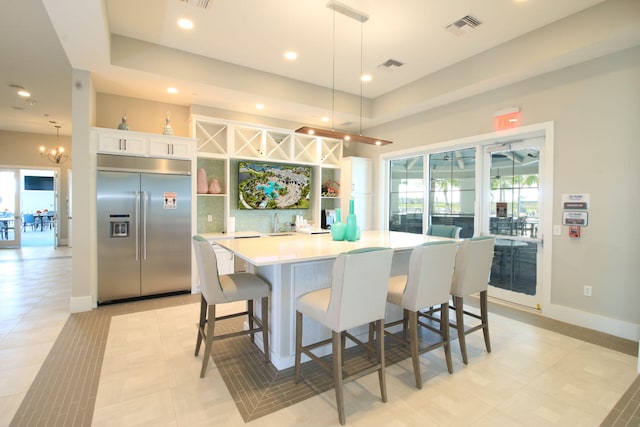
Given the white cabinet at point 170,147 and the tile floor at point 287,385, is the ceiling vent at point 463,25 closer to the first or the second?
the tile floor at point 287,385

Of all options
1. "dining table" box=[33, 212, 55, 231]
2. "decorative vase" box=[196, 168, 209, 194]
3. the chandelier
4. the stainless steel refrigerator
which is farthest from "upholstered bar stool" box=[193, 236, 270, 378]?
"dining table" box=[33, 212, 55, 231]

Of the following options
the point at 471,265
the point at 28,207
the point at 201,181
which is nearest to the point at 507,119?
the point at 471,265

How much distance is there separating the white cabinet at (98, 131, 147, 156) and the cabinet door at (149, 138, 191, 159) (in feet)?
0.35

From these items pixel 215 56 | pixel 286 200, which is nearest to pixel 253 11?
pixel 215 56

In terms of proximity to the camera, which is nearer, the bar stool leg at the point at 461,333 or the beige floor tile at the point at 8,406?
the beige floor tile at the point at 8,406

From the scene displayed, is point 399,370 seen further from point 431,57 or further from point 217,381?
point 431,57

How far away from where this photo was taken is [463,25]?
3344 mm

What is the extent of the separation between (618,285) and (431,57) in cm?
329

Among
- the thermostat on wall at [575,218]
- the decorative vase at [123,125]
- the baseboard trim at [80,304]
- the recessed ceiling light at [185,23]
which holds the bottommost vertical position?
the baseboard trim at [80,304]

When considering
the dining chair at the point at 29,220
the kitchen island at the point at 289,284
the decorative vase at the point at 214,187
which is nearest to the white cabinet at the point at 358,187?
the decorative vase at the point at 214,187

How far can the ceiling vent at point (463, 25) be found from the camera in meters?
3.25

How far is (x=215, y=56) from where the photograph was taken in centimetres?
410

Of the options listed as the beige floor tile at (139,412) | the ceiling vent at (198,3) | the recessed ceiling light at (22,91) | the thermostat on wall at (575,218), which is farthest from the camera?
the recessed ceiling light at (22,91)

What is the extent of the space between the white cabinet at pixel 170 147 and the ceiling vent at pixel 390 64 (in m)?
2.91
